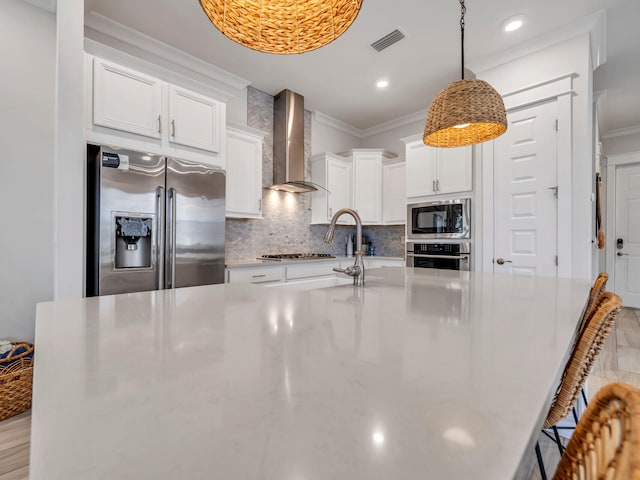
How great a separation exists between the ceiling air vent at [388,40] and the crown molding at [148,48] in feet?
4.95

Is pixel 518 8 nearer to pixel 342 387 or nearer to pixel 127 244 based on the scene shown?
pixel 342 387

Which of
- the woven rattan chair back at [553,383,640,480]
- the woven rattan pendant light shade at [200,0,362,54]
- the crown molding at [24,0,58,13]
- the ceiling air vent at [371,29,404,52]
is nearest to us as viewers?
the woven rattan chair back at [553,383,640,480]

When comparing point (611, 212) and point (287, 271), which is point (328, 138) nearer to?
point (287, 271)

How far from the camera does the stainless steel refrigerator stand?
2104mm

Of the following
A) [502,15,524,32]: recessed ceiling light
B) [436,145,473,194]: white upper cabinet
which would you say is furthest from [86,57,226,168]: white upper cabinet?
[502,15,524,32]: recessed ceiling light

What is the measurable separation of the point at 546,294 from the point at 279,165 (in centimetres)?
308

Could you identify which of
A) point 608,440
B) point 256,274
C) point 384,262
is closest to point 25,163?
point 256,274

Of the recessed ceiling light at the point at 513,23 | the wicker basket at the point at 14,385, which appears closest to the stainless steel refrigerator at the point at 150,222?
the wicker basket at the point at 14,385

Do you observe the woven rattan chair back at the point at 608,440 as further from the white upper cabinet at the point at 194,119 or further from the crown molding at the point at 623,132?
the crown molding at the point at 623,132

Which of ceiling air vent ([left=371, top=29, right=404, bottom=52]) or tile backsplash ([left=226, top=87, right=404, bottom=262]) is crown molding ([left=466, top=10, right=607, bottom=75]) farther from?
→ tile backsplash ([left=226, top=87, right=404, bottom=262])

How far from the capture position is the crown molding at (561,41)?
2.51 meters

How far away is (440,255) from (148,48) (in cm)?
354

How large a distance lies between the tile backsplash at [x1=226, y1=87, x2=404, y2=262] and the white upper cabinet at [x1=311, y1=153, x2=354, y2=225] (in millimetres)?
116

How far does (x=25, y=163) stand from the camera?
7.07ft
